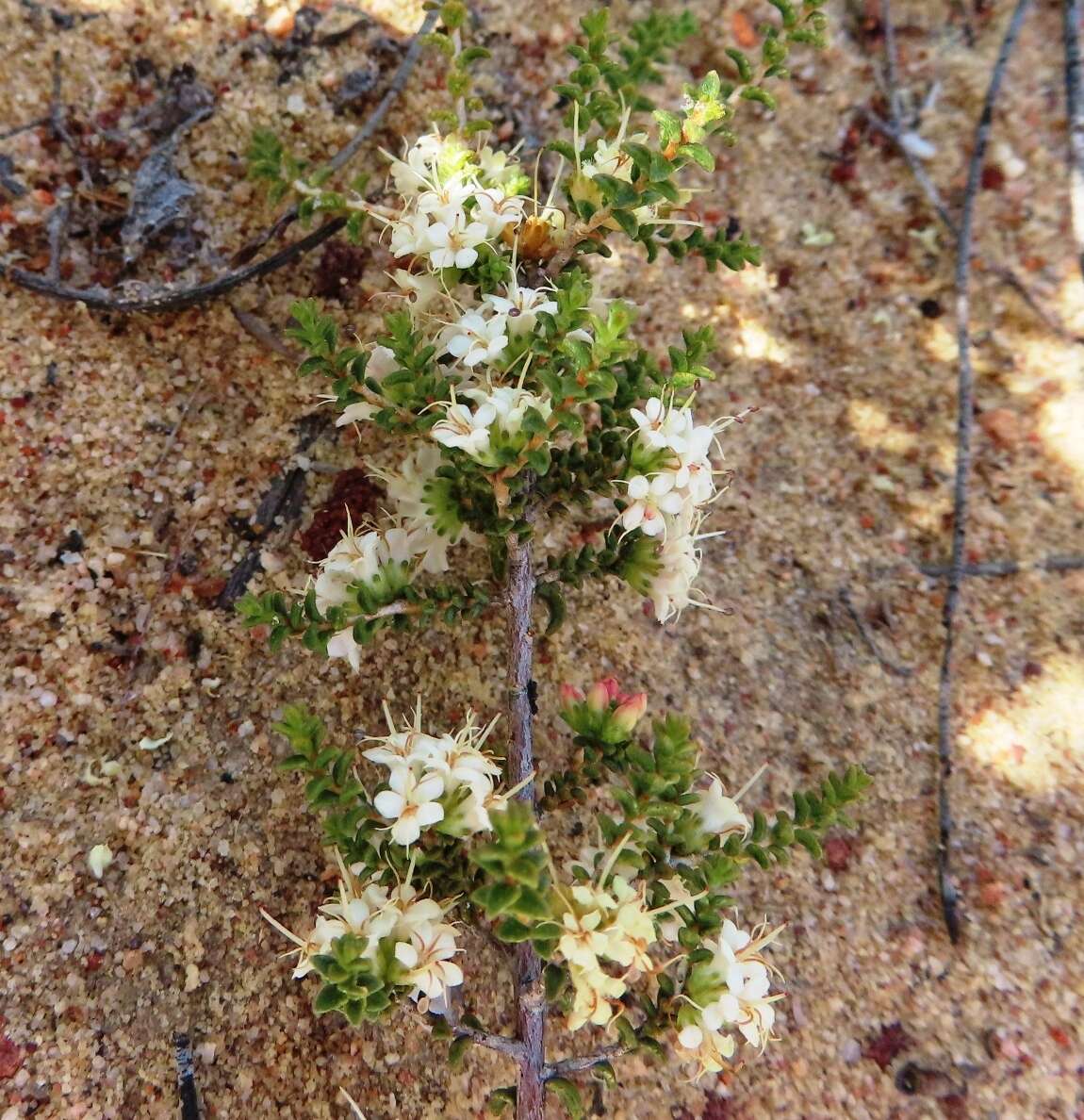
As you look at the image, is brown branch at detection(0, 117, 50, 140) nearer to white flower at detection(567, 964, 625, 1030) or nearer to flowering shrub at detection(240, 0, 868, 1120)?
flowering shrub at detection(240, 0, 868, 1120)

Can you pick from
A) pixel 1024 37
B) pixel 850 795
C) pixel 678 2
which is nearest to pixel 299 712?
pixel 850 795

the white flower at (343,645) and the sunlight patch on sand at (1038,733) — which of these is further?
the sunlight patch on sand at (1038,733)

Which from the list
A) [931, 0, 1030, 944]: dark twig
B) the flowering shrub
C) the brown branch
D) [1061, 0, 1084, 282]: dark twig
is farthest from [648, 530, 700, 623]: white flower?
the brown branch

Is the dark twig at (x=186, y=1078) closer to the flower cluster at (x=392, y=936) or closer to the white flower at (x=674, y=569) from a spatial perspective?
the flower cluster at (x=392, y=936)

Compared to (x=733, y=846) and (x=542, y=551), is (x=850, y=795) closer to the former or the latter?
(x=733, y=846)

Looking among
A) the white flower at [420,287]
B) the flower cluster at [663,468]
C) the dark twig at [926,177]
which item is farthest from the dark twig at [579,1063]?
the dark twig at [926,177]
